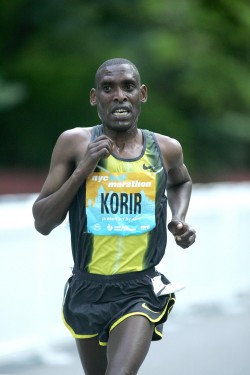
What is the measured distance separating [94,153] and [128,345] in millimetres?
877

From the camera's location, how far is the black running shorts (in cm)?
539

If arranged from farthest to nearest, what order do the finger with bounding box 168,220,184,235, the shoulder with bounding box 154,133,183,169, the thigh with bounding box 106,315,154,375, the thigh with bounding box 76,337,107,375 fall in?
the shoulder with bounding box 154,133,183,169, the thigh with bounding box 76,337,107,375, the finger with bounding box 168,220,184,235, the thigh with bounding box 106,315,154,375

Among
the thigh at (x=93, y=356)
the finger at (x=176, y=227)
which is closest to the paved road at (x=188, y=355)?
the thigh at (x=93, y=356)

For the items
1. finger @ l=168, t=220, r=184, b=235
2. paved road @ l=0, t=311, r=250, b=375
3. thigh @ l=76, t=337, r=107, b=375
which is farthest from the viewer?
paved road @ l=0, t=311, r=250, b=375

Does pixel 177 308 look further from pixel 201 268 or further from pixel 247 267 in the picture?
pixel 247 267

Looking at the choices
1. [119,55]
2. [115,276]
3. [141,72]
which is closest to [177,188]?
[115,276]

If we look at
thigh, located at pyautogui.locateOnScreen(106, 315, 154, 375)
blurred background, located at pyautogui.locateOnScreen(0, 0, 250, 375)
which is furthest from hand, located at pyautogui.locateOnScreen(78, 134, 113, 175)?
blurred background, located at pyautogui.locateOnScreen(0, 0, 250, 375)

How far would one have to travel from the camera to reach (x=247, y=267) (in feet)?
39.8

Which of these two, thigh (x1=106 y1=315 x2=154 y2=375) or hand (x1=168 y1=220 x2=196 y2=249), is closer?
thigh (x1=106 y1=315 x2=154 y2=375)

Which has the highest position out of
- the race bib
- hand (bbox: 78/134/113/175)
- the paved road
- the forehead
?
the forehead

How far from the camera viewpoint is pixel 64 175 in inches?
214

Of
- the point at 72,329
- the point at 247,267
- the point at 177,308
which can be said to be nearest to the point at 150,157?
the point at 72,329

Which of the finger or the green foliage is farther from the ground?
the green foliage

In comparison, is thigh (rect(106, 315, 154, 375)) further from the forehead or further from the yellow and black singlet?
the forehead
